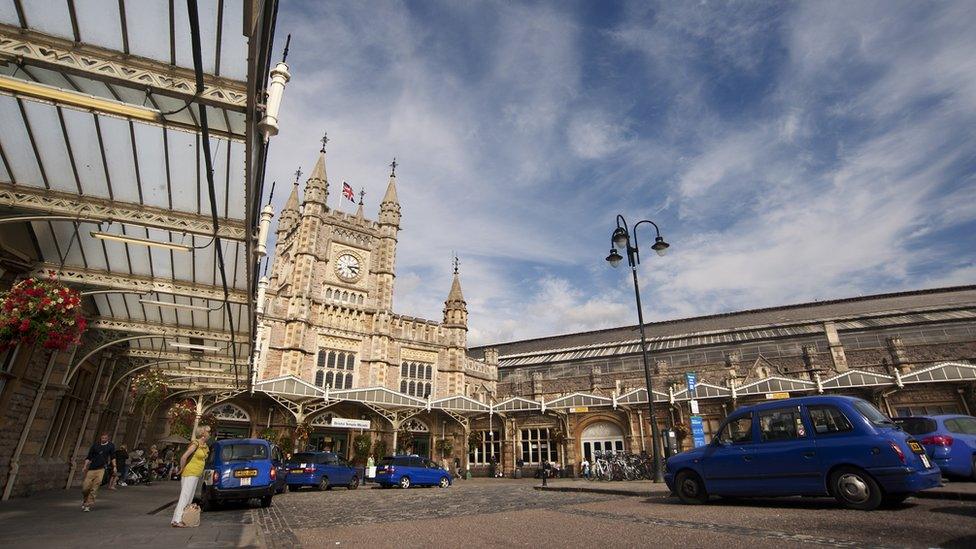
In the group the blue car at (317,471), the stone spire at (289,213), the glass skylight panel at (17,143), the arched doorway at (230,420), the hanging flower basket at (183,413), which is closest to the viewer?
the glass skylight panel at (17,143)

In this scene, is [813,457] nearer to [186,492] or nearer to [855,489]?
[855,489]

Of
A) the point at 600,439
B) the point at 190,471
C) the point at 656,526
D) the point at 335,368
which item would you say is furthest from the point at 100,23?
the point at 335,368

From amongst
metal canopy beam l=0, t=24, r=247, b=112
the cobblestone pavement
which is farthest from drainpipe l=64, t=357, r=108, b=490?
metal canopy beam l=0, t=24, r=247, b=112

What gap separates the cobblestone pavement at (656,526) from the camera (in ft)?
17.0

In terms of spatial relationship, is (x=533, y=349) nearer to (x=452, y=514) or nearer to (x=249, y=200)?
(x=452, y=514)

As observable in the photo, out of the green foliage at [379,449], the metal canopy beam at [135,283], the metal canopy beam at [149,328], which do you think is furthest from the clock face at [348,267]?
the metal canopy beam at [135,283]

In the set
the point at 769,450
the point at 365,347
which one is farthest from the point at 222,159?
the point at 365,347

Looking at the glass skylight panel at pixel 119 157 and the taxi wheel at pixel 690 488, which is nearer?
the glass skylight panel at pixel 119 157

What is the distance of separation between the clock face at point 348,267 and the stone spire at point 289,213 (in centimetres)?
777

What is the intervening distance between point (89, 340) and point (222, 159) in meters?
9.29

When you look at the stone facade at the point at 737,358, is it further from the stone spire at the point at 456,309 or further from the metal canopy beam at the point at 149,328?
the metal canopy beam at the point at 149,328

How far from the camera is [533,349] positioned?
56312mm

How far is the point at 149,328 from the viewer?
46.3ft

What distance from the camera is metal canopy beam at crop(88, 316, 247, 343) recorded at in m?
13.2
